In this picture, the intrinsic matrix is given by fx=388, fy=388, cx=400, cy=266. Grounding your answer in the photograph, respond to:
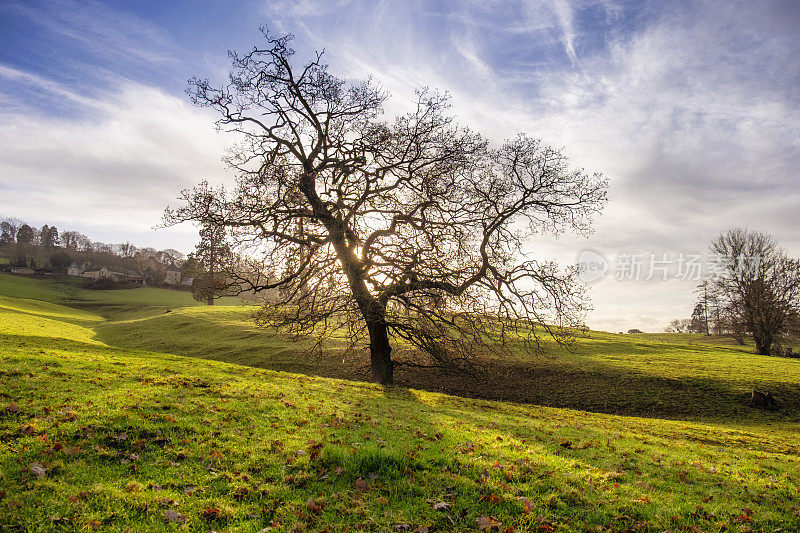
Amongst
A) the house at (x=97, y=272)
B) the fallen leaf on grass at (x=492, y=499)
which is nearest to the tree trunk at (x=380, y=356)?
→ the fallen leaf on grass at (x=492, y=499)

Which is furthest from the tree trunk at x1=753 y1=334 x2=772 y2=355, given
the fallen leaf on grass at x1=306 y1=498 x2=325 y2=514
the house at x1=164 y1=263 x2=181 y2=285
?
the house at x1=164 y1=263 x2=181 y2=285

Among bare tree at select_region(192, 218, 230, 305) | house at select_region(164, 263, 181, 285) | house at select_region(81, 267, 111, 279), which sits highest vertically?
bare tree at select_region(192, 218, 230, 305)

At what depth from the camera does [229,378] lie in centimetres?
1420

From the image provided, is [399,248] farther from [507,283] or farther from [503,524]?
[503,524]

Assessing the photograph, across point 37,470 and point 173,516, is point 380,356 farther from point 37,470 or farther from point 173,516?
point 173,516

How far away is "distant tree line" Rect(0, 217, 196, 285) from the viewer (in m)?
112

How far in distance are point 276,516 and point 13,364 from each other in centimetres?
1139

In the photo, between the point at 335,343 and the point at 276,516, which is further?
the point at 335,343

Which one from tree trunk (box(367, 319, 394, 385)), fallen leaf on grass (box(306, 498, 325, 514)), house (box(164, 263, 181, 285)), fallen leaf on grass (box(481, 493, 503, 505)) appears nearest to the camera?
fallen leaf on grass (box(306, 498, 325, 514))

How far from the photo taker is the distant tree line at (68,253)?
112 m

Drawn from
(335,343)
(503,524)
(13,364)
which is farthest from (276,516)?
(335,343)

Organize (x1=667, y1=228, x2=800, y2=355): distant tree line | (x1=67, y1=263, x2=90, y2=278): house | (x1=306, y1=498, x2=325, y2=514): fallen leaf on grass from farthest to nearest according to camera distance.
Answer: (x1=67, y1=263, x2=90, y2=278): house
(x1=667, y1=228, x2=800, y2=355): distant tree line
(x1=306, y1=498, x2=325, y2=514): fallen leaf on grass

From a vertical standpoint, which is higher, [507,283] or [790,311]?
[790,311]

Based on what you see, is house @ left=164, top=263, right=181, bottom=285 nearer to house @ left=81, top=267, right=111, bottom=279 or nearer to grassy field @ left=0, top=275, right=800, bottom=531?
house @ left=81, top=267, right=111, bottom=279
